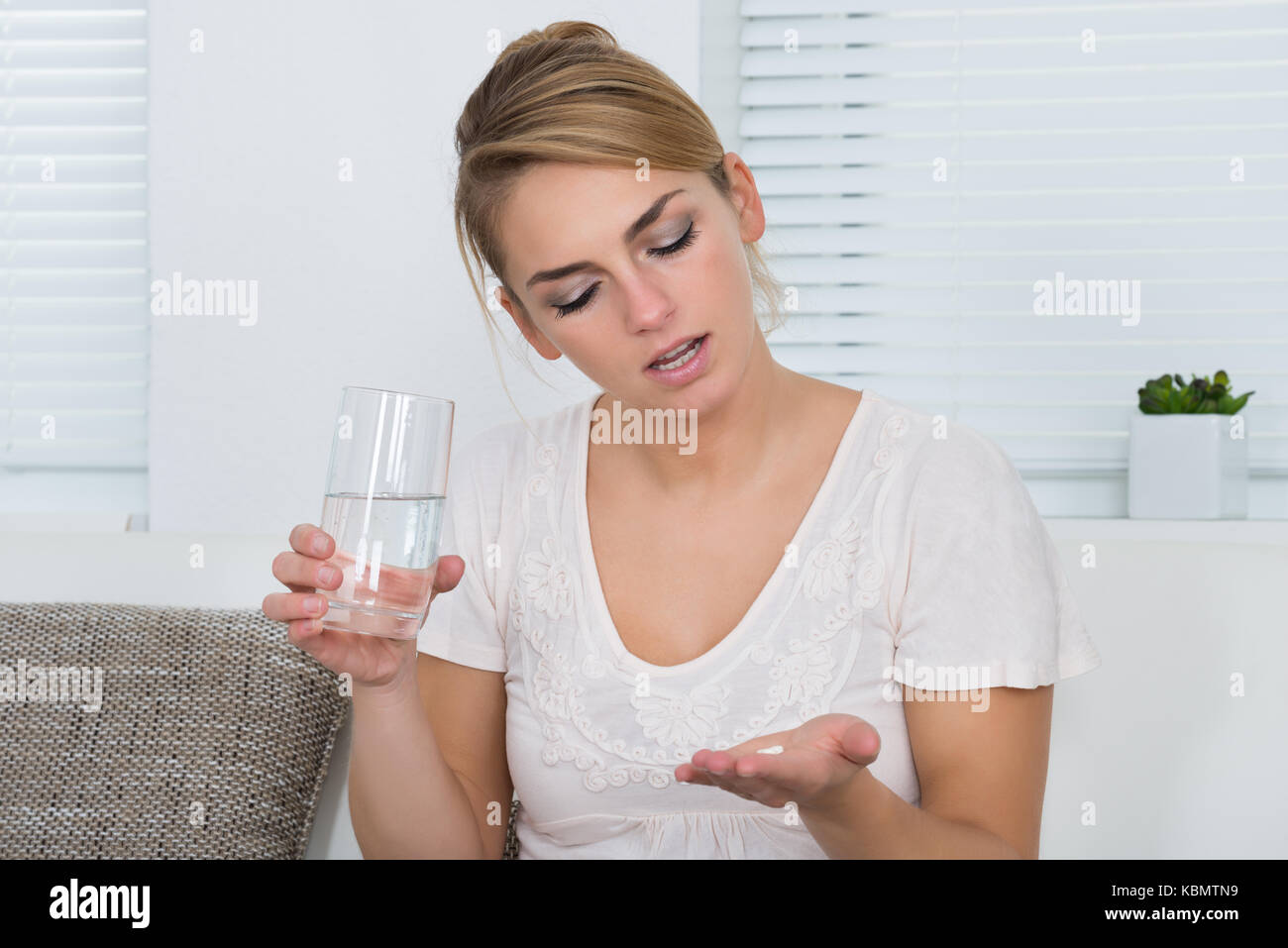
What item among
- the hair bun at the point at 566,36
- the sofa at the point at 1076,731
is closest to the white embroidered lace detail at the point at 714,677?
the sofa at the point at 1076,731

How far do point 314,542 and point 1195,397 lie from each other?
1309 mm

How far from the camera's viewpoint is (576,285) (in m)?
1.01

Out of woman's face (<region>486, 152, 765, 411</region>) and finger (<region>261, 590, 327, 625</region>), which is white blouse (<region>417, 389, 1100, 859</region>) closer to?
woman's face (<region>486, 152, 765, 411</region>)

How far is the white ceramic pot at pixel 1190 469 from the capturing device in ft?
5.18

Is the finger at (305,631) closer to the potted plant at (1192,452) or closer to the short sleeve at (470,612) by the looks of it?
the short sleeve at (470,612)

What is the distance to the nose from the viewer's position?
3.20 ft

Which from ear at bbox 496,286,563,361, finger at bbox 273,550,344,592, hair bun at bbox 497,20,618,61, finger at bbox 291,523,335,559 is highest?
hair bun at bbox 497,20,618,61

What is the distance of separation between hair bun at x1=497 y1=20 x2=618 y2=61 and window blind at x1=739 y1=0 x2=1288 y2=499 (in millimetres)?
683

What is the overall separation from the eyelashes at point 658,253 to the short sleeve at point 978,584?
11.8 inches

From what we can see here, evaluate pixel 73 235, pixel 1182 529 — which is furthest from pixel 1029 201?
pixel 73 235

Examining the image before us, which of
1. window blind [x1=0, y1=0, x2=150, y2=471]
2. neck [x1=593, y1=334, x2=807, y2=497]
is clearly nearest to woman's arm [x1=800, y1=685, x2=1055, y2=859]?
neck [x1=593, y1=334, x2=807, y2=497]

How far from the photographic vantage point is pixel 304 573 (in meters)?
0.78

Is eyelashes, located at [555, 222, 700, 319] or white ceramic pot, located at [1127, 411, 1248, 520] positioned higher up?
eyelashes, located at [555, 222, 700, 319]
